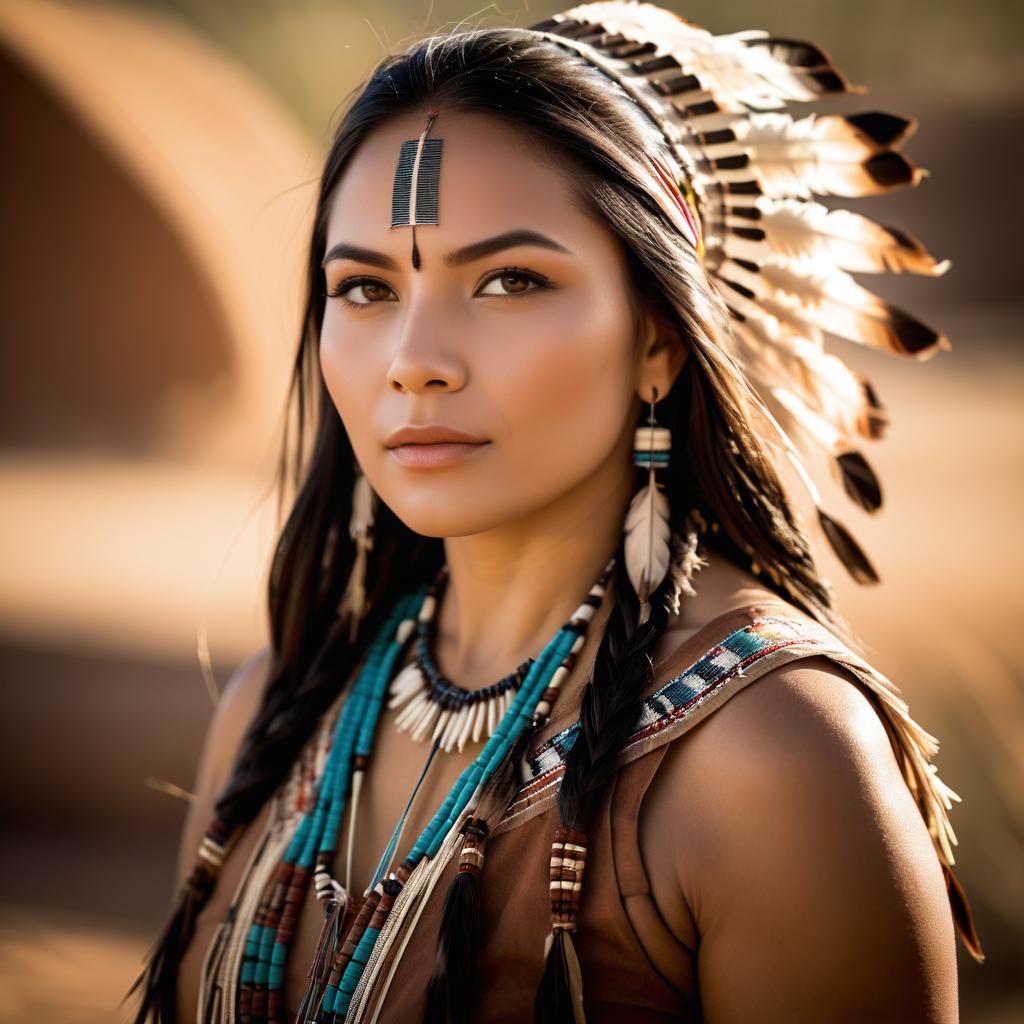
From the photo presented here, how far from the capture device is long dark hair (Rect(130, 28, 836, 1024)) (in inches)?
71.0

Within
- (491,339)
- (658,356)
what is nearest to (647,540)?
(658,356)

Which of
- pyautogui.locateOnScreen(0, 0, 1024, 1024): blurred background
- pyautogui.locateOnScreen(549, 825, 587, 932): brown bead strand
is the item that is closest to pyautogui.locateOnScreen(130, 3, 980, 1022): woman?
pyautogui.locateOnScreen(549, 825, 587, 932): brown bead strand

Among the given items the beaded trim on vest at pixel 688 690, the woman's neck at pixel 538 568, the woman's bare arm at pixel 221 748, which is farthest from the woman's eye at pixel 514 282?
the woman's bare arm at pixel 221 748

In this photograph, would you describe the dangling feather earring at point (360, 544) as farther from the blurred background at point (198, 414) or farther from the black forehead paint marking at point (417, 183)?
the blurred background at point (198, 414)

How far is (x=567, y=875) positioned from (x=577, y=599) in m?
0.59

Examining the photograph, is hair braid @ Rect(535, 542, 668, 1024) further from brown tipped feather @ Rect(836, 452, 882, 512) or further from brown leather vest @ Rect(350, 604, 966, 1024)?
brown tipped feather @ Rect(836, 452, 882, 512)

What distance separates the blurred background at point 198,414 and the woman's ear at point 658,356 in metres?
2.56

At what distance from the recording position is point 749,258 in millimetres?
2197

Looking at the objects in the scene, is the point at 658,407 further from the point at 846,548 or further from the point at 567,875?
the point at 567,875

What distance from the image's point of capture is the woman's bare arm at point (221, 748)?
240cm

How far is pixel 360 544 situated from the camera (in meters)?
2.40

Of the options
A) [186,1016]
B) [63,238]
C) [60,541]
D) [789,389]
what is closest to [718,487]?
[789,389]

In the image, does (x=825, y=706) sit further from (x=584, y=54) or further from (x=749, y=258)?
(x=584, y=54)

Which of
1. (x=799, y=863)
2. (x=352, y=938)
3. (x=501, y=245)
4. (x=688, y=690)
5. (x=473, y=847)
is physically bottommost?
(x=352, y=938)
